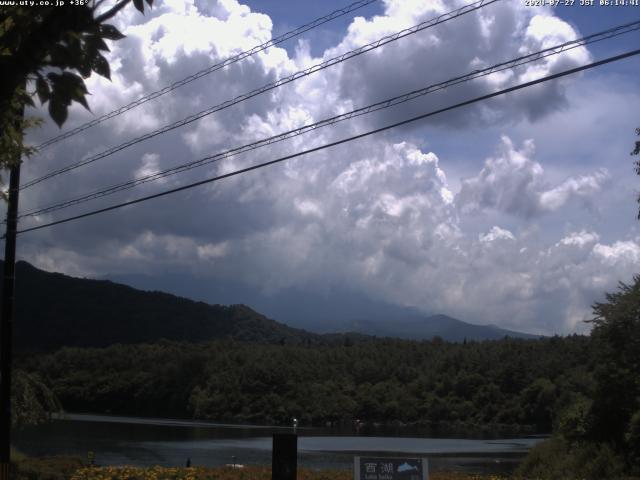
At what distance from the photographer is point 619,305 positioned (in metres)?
29.1

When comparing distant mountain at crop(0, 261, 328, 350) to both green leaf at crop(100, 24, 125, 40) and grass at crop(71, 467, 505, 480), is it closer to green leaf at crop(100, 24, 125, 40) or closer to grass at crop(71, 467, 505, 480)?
grass at crop(71, 467, 505, 480)

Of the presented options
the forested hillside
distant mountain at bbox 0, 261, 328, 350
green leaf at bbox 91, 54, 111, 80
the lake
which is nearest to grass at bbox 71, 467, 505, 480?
green leaf at bbox 91, 54, 111, 80

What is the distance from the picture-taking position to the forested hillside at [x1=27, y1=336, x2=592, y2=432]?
11200 cm

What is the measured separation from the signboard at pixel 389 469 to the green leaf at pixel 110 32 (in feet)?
28.1

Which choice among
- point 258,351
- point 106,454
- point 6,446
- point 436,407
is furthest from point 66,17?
point 258,351

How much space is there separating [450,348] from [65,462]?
402 ft

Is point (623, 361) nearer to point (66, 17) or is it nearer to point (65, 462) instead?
point (65, 462)

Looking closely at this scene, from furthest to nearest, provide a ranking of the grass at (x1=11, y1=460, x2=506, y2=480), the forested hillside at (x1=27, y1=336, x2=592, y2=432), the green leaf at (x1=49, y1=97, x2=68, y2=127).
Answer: the forested hillside at (x1=27, y1=336, x2=592, y2=432)
the grass at (x1=11, y1=460, x2=506, y2=480)
the green leaf at (x1=49, y1=97, x2=68, y2=127)

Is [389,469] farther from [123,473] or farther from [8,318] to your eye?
[8,318]

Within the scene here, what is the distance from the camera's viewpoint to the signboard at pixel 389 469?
12.1 m

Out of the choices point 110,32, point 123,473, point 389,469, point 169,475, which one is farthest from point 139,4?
point 123,473

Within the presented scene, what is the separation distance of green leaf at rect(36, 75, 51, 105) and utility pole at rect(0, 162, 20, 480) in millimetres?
14943

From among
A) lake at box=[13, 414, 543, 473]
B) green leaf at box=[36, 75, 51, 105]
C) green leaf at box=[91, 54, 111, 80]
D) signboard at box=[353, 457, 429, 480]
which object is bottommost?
lake at box=[13, 414, 543, 473]

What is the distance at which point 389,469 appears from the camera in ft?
40.0
